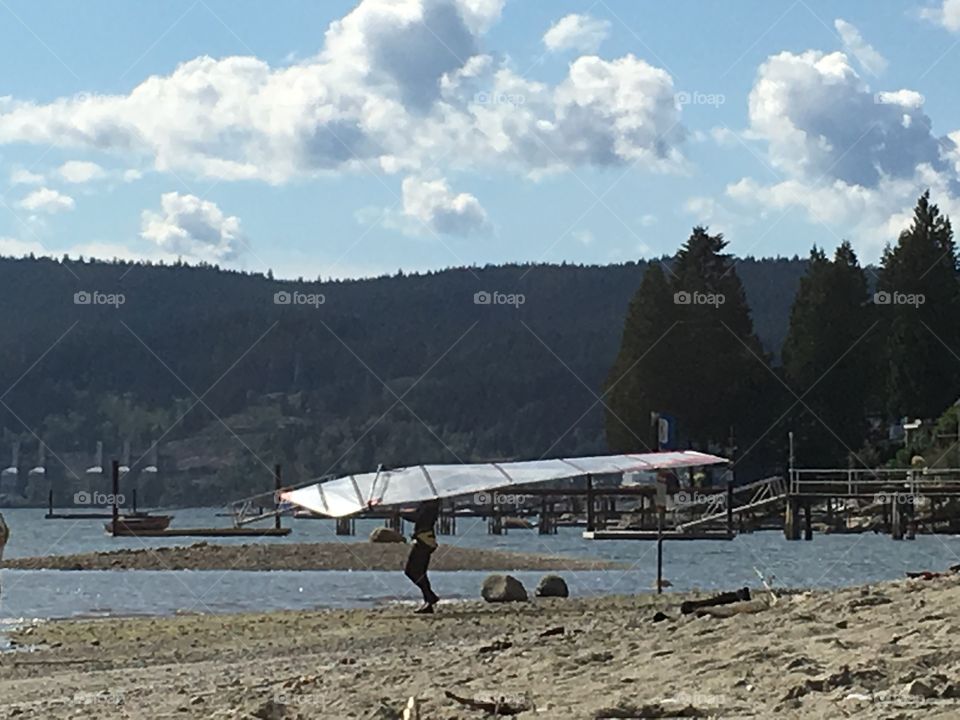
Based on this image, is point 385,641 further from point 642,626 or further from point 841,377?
point 841,377

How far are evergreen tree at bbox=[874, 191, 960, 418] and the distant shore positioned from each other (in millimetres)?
30631

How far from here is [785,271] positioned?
19862 centimetres

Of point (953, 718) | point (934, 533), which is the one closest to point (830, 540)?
point (934, 533)

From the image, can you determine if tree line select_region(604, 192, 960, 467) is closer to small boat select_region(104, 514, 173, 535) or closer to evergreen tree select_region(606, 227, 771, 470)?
evergreen tree select_region(606, 227, 771, 470)

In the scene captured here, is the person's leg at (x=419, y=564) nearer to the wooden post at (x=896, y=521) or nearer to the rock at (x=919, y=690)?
the rock at (x=919, y=690)

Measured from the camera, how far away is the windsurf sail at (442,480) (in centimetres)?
2461

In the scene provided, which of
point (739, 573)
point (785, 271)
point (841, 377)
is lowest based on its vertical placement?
point (739, 573)

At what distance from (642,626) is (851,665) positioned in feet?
16.9

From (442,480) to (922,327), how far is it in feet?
177

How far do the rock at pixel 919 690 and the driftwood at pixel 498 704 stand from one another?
2.36m

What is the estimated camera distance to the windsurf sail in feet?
80.7

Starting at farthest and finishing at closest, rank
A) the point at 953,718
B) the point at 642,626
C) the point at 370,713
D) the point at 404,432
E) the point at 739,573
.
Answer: the point at 404,432 < the point at 739,573 < the point at 642,626 < the point at 370,713 < the point at 953,718

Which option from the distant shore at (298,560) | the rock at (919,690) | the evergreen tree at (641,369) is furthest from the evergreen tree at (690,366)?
the rock at (919,690)

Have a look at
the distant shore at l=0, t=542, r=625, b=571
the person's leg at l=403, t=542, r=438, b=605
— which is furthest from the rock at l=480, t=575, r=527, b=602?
the distant shore at l=0, t=542, r=625, b=571
